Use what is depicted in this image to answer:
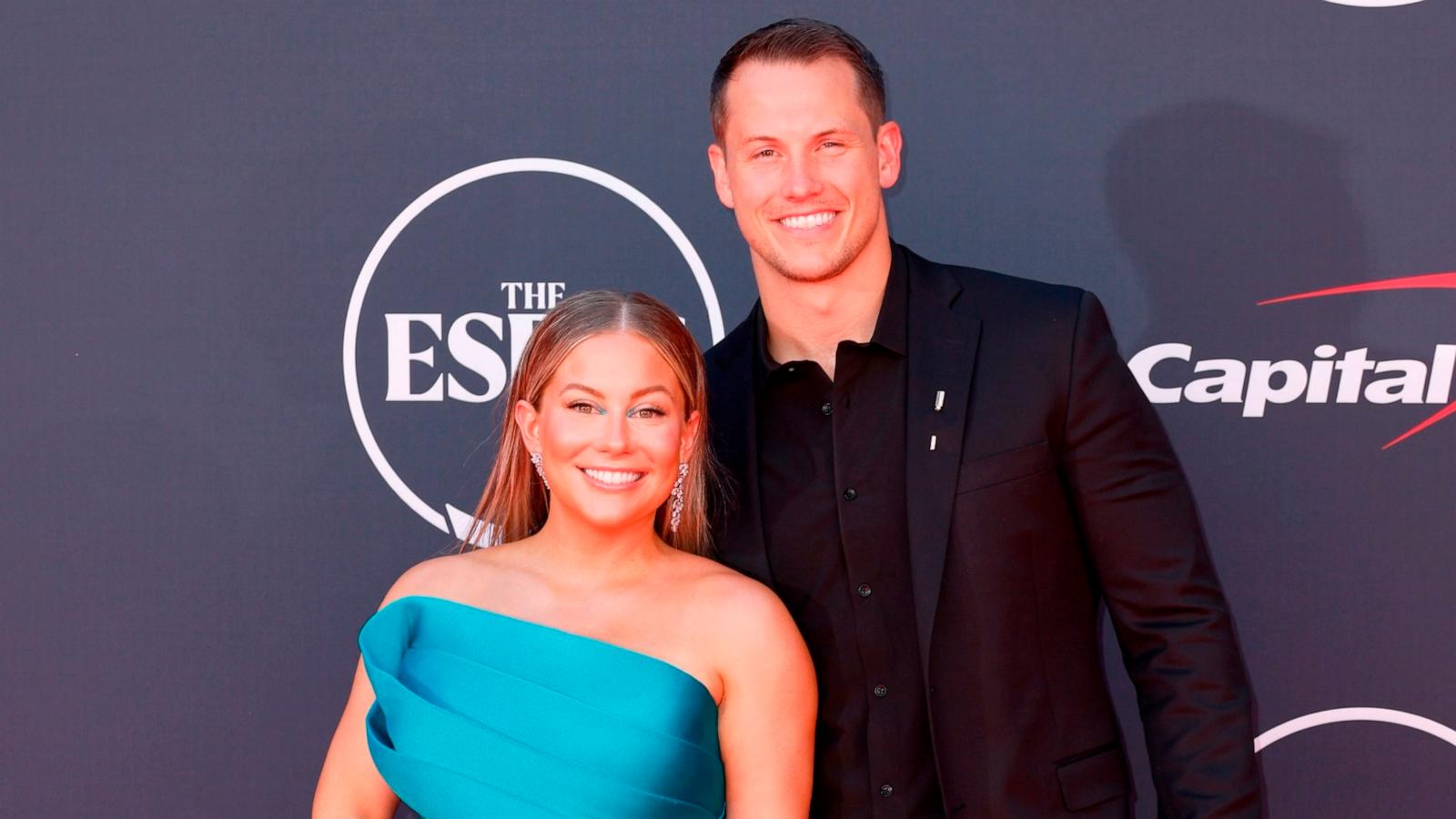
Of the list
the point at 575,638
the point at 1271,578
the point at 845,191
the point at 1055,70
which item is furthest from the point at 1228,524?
the point at 575,638

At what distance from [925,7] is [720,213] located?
528 mm

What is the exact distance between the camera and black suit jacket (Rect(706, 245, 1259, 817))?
1.74m

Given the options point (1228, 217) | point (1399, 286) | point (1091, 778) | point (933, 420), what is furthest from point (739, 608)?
point (1399, 286)

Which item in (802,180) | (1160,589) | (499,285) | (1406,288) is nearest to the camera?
(1160,589)

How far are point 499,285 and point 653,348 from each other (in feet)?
2.52

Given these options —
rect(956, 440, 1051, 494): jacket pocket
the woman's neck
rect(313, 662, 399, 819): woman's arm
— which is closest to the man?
rect(956, 440, 1051, 494): jacket pocket

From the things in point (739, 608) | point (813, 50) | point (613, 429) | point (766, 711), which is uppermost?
point (813, 50)

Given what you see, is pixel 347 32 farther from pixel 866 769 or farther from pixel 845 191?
pixel 866 769

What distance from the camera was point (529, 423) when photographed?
1.94 meters

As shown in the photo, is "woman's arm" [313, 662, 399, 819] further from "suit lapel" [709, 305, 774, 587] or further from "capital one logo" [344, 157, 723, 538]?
"capital one logo" [344, 157, 723, 538]

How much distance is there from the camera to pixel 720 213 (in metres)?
2.56

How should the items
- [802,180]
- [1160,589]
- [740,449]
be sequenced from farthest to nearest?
[740,449] → [802,180] → [1160,589]

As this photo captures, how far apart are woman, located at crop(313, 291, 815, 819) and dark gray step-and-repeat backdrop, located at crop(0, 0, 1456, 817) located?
67 cm

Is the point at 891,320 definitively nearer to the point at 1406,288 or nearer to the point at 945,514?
the point at 945,514
